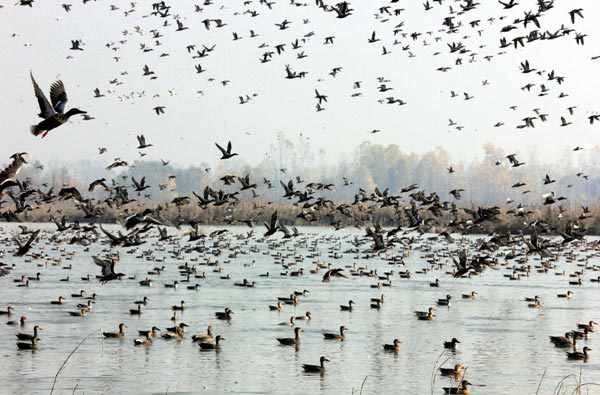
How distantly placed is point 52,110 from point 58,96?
2.68 ft

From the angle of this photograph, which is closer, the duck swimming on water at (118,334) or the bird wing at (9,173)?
the bird wing at (9,173)

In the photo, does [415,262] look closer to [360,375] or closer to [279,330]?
[279,330]

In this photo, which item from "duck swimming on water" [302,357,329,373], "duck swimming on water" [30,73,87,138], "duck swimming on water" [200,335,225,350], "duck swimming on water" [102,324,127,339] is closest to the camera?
"duck swimming on water" [30,73,87,138]

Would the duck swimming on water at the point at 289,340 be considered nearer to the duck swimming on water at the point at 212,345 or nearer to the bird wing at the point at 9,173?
the duck swimming on water at the point at 212,345

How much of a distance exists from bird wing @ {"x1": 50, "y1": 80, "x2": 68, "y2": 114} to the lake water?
760cm

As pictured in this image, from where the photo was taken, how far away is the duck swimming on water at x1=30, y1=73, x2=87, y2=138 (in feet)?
49.2

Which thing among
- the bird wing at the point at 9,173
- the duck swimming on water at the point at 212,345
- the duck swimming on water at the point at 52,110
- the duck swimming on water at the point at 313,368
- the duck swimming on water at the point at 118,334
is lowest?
the duck swimming on water at the point at 313,368

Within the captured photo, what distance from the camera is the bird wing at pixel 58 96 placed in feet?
53.2

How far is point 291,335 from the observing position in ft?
102

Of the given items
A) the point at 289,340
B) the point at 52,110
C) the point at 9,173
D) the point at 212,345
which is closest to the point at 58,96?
the point at 52,110

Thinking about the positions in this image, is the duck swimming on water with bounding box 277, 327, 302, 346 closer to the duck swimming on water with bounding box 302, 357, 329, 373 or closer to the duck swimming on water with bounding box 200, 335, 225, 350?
the duck swimming on water with bounding box 200, 335, 225, 350

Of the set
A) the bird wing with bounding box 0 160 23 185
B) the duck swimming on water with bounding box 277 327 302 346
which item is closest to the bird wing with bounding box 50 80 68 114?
the bird wing with bounding box 0 160 23 185

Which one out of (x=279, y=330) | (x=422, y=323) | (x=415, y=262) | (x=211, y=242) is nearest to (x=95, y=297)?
(x=279, y=330)

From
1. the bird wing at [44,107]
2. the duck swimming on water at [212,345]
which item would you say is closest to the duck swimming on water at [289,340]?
the duck swimming on water at [212,345]
